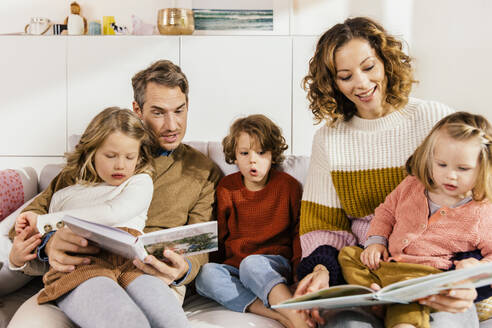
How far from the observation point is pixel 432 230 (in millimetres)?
1323

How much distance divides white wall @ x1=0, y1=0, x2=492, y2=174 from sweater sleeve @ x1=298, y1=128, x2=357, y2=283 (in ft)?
3.46

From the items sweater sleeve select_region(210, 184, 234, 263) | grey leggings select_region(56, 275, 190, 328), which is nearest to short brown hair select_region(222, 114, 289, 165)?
sweater sleeve select_region(210, 184, 234, 263)

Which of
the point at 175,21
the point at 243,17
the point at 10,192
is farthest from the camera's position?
the point at 243,17

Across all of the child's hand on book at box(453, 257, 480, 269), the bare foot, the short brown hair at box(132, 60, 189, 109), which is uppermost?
the short brown hair at box(132, 60, 189, 109)

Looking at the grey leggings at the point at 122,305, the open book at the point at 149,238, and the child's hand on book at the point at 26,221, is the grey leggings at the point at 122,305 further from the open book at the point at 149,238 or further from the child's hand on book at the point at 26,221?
the child's hand on book at the point at 26,221

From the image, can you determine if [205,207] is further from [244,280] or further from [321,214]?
[321,214]

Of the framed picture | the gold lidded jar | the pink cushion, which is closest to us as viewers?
the pink cushion

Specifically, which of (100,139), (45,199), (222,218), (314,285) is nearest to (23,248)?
(45,199)

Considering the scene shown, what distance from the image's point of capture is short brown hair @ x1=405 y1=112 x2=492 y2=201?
126 cm

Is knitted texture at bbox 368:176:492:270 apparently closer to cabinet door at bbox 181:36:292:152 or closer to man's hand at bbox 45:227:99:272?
man's hand at bbox 45:227:99:272

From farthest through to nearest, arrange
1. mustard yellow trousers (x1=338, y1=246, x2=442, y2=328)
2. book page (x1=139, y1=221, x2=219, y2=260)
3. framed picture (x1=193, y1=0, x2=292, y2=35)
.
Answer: framed picture (x1=193, y1=0, x2=292, y2=35) < book page (x1=139, y1=221, x2=219, y2=260) < mustard yellow trousers (x1=338, y1=246, x2=442, y2=328)

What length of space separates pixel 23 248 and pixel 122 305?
18.2 inches

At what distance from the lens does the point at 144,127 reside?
70.0 inches

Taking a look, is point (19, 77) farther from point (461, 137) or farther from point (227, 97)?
point (461, 137)
